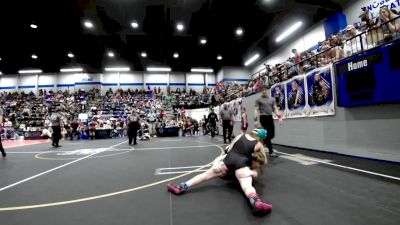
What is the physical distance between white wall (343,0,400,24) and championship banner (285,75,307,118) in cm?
666

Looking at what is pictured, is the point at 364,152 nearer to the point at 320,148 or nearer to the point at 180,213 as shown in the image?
the point at 320,148

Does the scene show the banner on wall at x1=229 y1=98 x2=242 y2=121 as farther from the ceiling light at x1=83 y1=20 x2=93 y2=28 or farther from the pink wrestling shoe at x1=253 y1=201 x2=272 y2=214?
the pink wrestling shoe at x1=253 y1=201 x2=272 y2=214

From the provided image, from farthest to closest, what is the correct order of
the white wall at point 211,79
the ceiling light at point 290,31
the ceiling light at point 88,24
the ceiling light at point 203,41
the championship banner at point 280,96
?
1. the white wall at point 211,79
2. the ceiling light at point 203,41
3. the ceiling light at point 290,31
4. the ceiling light at point 88,24
5. the championship banner at point 280,96

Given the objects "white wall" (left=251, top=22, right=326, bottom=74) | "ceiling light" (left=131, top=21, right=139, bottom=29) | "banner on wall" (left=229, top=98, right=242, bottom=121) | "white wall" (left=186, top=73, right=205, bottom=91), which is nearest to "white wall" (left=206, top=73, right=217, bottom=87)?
"white wall" (left=186, top=73, right=205, bottom=91)

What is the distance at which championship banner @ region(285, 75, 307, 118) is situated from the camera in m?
7.44

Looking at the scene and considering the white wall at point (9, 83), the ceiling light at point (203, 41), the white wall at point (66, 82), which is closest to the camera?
A: the ceiling light at point (203, 41)

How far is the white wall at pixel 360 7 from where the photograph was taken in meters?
10.1

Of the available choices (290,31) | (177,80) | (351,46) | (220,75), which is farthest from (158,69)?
(351,46)

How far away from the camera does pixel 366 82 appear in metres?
4.93

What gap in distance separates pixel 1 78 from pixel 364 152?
39.2 metres

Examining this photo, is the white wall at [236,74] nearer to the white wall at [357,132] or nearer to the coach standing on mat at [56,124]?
the coach standing on mat at [56,124]

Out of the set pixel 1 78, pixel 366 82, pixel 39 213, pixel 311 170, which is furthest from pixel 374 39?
pixel 1 78

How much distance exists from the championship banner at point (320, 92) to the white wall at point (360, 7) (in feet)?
22.8

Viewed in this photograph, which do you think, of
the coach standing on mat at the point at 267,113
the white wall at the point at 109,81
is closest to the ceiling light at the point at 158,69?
the white wall at the point at 109,81
